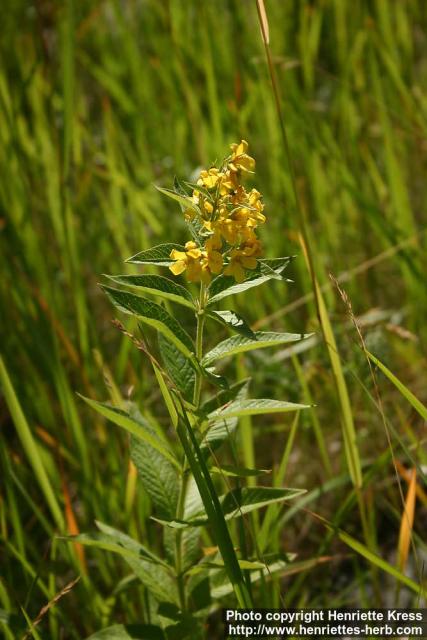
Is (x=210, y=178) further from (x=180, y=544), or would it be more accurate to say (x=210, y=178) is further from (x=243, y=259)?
(x=180, y=544)

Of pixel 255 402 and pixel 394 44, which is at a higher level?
pixel 394 44

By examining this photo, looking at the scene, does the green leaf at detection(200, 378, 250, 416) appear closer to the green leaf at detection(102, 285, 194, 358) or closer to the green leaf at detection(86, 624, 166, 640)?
the green leaf at detection(102, 285, 194, 358)

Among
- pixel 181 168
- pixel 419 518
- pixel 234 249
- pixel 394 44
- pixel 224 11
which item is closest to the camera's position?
pixel 234 249

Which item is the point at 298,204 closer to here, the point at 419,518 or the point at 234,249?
the point at 234,249

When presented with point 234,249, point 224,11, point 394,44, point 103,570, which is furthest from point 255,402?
point 224,11

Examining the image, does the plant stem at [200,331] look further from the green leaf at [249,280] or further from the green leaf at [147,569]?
the green leaf at [147,569]

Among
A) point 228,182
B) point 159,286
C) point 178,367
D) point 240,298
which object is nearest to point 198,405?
point 178,367
